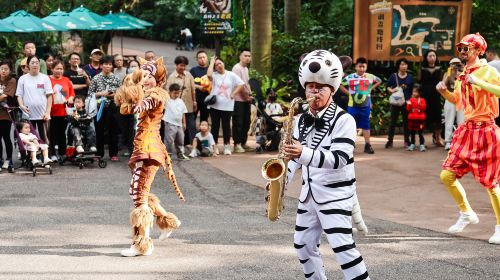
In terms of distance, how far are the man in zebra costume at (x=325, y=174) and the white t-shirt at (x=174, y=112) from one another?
8451 millimetres

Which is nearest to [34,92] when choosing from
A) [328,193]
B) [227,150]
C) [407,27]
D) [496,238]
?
[227,150]

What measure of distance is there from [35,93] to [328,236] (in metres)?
8.84

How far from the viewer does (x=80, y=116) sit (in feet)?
47.5

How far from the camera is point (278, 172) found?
6105 mm

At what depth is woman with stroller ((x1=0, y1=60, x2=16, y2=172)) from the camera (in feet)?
45.8

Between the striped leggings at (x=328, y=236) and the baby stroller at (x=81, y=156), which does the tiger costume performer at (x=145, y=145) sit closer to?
the striped leggings at (x=328, y=236)

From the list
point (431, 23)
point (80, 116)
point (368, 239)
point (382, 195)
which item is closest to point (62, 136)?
point (80, 116)

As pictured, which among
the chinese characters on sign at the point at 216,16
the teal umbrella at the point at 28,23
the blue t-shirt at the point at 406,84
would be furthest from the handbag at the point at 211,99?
the teal umbrella at the point at 28,23

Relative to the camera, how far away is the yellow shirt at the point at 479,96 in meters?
9.30

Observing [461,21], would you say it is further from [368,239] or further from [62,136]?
[368,239]

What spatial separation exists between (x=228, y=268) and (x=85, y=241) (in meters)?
1.96

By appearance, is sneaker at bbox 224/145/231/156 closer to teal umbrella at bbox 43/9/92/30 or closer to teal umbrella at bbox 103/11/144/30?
teal umbrella at bbox 43/9/92/30

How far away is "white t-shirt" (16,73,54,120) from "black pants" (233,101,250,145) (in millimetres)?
3606

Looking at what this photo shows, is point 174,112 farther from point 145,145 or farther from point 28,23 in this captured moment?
point 28,23
